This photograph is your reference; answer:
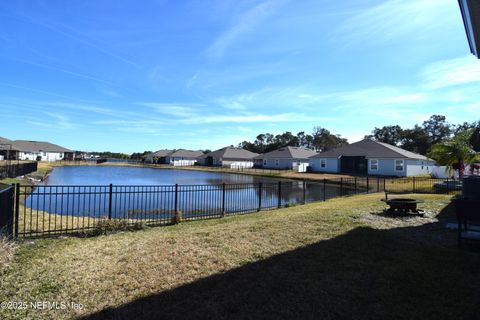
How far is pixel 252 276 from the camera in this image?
4664 millimetres

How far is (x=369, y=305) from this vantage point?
380 centimetres

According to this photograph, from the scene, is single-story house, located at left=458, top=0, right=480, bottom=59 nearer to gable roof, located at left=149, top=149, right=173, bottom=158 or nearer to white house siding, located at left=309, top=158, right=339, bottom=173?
white house siding, located at left=309, top=158, right=339, bottom=173

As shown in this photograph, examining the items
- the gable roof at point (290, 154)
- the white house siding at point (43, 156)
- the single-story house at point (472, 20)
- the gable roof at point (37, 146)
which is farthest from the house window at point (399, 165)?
the gable roof at point (37, 146)

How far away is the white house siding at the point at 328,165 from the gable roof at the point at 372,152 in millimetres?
576

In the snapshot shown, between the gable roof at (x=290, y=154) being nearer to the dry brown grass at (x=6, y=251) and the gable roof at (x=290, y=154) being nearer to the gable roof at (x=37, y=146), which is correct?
the dry brown grass at (x=6, y=251)

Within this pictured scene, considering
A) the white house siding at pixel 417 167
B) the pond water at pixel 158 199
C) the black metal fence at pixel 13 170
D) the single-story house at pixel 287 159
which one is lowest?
the pond water at pixel 158 199

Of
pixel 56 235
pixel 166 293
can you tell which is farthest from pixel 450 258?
pixel 56 235

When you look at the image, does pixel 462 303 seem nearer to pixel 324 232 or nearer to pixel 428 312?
pixel 428 312

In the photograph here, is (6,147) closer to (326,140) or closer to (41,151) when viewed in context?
(41,151)

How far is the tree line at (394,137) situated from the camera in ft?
214

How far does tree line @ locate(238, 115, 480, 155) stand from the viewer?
65.1 metres

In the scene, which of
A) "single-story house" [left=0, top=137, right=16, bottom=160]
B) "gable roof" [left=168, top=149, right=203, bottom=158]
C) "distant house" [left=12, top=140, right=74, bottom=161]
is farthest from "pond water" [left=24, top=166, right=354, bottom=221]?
"distant house" [left=12, top=140, right=74, bottom=161]

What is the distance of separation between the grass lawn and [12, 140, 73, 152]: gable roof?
78385 millimetres

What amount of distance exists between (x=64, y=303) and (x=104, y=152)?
144187 millimetres
